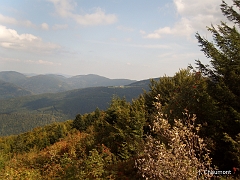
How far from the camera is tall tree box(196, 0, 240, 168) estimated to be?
8.59 meters

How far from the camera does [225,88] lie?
8875mm

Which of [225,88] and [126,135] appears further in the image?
[126,135]

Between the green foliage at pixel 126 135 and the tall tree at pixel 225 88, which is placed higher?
the tall tree at pixel 225 88

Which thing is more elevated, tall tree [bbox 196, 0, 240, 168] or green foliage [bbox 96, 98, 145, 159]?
tall tree [bbox 196, 0, 240, 168]

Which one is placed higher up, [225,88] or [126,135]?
[225,88]

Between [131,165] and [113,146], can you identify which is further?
[113,146]

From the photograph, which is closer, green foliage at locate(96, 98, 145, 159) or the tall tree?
the tall tree

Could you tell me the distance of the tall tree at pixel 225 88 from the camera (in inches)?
338

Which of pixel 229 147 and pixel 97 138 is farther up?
pixel 229 147

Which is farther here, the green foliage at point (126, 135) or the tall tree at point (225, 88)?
the green foliage at point (126, 135)

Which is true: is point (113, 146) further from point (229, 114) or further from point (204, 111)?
point (229, 114)

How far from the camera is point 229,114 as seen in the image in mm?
8773

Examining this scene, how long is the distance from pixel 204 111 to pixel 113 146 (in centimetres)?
881

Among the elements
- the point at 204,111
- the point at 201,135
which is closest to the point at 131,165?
the point at 201,135
